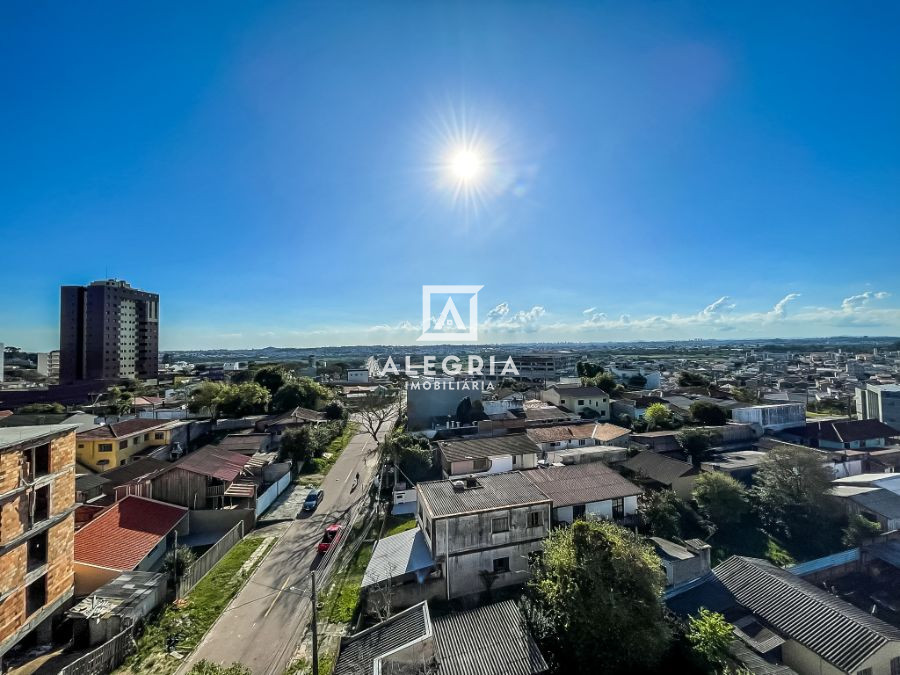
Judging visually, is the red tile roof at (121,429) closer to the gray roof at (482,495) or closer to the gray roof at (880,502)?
the gray roof at (482,495)

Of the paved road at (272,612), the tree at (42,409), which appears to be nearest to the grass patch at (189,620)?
the paved road at (272,612)

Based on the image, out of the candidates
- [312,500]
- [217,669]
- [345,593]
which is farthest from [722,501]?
[217,669]

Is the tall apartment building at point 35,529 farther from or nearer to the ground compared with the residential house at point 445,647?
farther from the ground

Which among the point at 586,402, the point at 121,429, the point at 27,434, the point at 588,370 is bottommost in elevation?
the point at 586,402

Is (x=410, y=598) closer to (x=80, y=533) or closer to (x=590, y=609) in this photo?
(x=590, y=609)

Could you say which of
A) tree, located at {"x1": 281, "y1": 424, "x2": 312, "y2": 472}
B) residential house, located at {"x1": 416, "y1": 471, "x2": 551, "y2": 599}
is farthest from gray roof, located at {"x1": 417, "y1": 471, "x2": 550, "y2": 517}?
tree, located at {"x1": 281, "y1": 424, "x2": 312, "y2": 472}

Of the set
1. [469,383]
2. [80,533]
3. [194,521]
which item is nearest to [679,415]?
[469,383]

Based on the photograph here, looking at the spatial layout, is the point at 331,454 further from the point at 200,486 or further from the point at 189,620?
the point at 189,620
